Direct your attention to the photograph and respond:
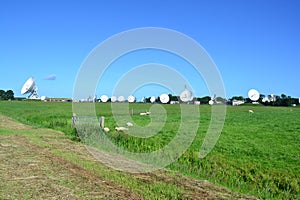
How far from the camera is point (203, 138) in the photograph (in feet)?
70.5

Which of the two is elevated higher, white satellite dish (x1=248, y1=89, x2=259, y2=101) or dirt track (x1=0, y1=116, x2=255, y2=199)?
white satellite dish (x1=248, y1=89, x2=259, y2=101)

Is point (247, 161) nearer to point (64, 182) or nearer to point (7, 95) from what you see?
point (64, 182)

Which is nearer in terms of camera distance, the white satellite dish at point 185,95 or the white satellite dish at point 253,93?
the white satellite dish at point 185,95

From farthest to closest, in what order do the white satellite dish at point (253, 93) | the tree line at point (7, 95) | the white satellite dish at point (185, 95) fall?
the tree line at point (7, 95) < the white satellite dish at point (253, 93) < the white satellite dish at point (185, 95)

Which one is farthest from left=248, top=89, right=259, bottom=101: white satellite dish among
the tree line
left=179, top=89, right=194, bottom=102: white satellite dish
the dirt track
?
the tree line

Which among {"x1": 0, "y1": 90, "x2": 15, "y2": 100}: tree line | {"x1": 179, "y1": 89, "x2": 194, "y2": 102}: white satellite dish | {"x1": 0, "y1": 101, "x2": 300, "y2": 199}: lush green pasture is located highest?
{"x1": 0, "y1": 90, "x2": 15, "y2": 100}: tree line

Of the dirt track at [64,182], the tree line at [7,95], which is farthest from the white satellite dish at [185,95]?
the tree line at [7,95]

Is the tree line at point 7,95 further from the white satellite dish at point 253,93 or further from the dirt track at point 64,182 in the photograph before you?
the dirt track at point 64,182

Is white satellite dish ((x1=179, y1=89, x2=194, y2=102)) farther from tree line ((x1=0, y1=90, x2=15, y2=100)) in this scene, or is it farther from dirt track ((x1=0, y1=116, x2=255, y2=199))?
tree line ((x1=0, y1=90, x2=15, y2=100))

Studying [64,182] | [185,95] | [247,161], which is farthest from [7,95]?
[64,182]

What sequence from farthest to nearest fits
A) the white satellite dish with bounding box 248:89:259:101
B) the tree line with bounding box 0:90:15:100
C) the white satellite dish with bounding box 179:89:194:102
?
the tree line with bounding box 0:90:15:100 < the white satellite dish with bounding box 248:89:259:101 < the white satellite dish with bounding box 179:89:194:102

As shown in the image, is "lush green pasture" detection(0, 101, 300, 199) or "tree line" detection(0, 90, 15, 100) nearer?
"lush green pasture" detection(0, 101, 300, 199)

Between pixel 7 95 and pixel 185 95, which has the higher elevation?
pixel 7 95

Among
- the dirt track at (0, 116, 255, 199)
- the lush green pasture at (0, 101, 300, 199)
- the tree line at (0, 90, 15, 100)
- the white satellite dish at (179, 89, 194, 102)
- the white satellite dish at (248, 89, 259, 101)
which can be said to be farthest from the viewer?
the tree line at (0, 90, 15, 100)
